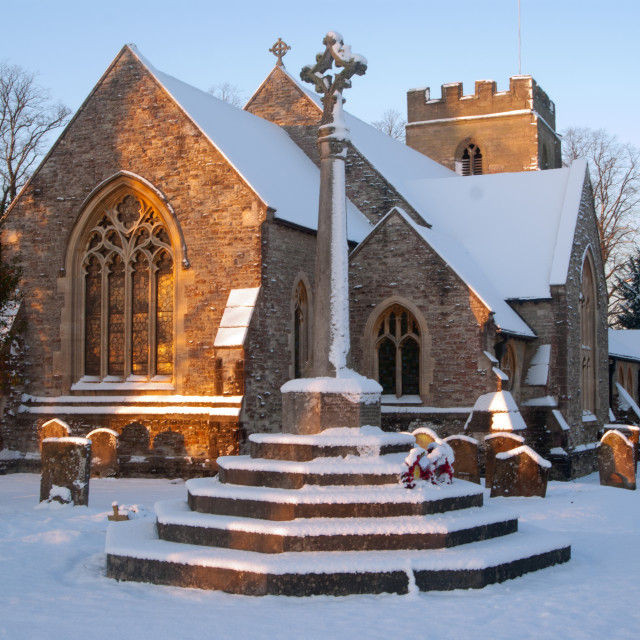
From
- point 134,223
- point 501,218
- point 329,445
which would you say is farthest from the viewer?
point 501,218

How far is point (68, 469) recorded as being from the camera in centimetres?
1288

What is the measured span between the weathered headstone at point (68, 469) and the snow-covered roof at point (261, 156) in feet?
22.2

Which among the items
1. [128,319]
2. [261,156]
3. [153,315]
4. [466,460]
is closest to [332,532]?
[466,460]

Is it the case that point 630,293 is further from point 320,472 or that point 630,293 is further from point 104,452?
point 320,472

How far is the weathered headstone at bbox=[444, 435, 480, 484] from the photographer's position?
1581 centimetres

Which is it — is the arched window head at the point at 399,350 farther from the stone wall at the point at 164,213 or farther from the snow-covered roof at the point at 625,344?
the snow-covered roof at the point at 625,344

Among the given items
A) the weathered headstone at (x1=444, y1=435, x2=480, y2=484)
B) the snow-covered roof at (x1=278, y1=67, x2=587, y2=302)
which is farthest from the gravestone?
the snow-covered roof at (x1=278, y1=67, x2=587, y2=302)

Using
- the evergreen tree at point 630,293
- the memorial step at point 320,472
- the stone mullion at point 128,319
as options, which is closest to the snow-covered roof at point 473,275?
the stone mullion at point 128,319

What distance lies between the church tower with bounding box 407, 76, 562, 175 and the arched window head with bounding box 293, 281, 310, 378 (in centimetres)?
1712

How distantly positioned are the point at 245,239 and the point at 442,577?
1067cm

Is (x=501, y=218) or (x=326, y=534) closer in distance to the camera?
(x=326, y=534)

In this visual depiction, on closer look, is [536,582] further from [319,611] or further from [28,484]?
[28,484]

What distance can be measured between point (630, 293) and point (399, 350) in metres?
28.9

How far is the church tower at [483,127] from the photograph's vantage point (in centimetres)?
3391
